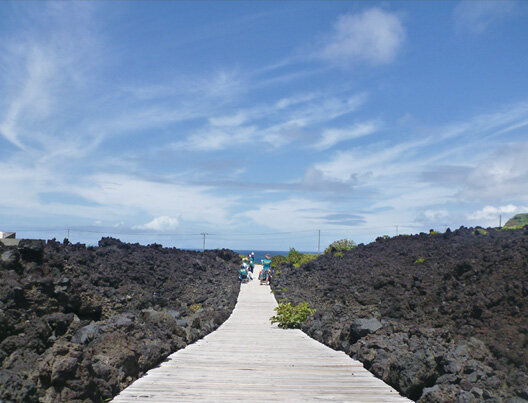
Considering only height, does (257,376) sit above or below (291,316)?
below

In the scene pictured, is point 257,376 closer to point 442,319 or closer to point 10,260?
point 442,319

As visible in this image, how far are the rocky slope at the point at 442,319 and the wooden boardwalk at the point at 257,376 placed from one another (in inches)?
15.7

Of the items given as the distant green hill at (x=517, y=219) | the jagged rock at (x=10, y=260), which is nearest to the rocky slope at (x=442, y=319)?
the jagged rock at (x=10, y=260)

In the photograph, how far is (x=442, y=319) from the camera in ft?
27.0

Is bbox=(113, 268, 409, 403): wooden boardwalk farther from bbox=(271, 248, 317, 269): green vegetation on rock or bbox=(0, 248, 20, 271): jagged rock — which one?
bbox=(271, 248, 317, 269): green vegetation on rock

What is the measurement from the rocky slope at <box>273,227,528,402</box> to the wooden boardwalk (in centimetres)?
40

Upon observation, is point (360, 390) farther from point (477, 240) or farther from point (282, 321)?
point (477, 240)

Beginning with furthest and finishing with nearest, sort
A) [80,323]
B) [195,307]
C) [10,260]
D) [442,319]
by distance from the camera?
[195,307] < [442,319] < [10,260] < [80,323]

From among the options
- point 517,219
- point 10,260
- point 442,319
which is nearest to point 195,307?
point 10,260

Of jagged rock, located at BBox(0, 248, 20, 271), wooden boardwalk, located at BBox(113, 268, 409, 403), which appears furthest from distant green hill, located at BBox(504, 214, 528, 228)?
jagged rock, located at BBox(0, 248, 20, 271)

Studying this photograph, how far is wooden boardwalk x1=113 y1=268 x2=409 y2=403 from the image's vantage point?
5363 millimetres

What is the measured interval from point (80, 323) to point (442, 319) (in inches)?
258

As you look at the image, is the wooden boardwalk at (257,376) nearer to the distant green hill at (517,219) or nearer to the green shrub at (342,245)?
the green shrub at (342,245)

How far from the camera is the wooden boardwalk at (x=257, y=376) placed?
5.36 meters
